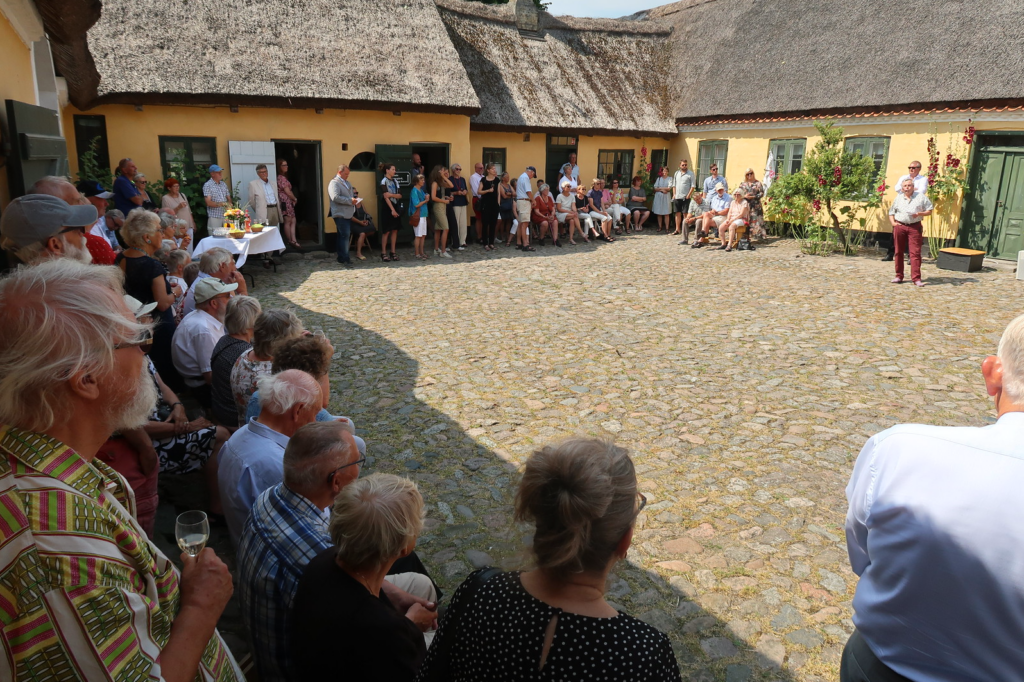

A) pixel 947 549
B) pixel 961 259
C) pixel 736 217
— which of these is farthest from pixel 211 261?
pixel 961 259

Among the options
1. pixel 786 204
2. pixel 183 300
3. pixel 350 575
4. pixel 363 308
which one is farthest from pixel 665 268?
pixel 350 575

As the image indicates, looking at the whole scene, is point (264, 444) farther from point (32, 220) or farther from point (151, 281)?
point (151, 281)

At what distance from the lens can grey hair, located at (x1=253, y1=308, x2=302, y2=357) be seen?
3.80 meters

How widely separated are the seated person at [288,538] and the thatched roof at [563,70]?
561 inches

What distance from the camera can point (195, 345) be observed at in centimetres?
479

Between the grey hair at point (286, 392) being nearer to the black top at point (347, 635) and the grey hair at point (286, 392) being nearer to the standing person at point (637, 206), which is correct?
the black top at point (347, 635)

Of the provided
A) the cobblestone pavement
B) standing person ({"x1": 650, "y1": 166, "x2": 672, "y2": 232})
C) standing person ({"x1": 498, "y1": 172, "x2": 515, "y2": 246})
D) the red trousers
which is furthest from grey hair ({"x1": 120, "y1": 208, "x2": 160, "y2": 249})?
standing person ({"x1": 650, "y1": 166, "x2": 672, "y2": 232})

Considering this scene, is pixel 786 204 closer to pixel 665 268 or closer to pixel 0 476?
pixel 665 268

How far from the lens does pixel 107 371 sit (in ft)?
4.94

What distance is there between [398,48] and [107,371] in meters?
14.1

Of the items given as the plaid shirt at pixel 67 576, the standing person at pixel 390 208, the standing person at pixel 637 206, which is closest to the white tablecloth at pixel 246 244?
the standing person at pixel 390 208

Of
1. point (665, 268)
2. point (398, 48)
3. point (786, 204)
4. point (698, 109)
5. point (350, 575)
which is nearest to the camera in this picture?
point (350, 575)

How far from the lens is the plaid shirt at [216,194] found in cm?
1132

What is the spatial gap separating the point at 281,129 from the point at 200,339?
368 inches
